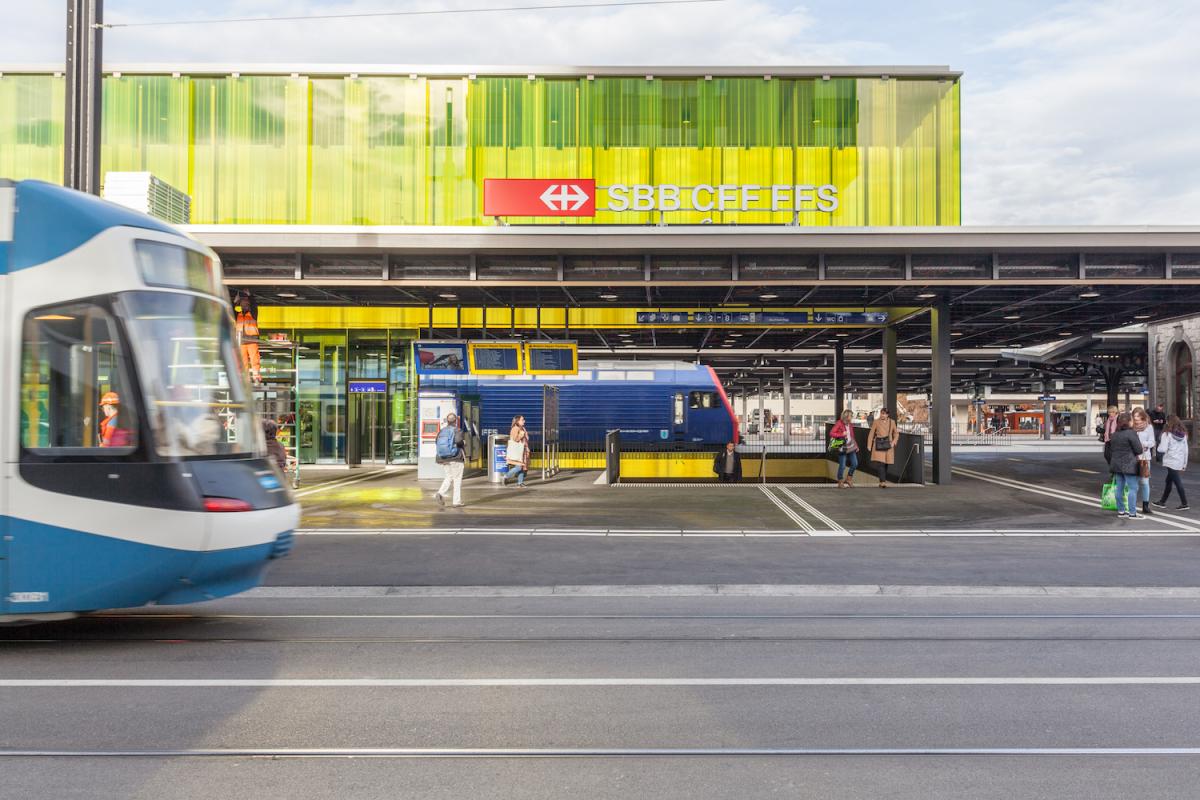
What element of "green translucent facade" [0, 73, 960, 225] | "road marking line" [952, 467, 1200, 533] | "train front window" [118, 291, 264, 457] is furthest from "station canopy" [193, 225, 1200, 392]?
"train front window" [118, 291, 264, 457]

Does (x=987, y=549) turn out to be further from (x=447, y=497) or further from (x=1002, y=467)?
(x=1002, y=467)

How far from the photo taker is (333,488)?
65.4 ft

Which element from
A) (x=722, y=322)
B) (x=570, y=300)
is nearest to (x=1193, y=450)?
(x=722, y=322)

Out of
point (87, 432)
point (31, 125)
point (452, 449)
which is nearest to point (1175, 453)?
point (452, 449)

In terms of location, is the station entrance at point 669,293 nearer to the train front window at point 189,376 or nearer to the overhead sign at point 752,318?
the overhead sign at point 752,318

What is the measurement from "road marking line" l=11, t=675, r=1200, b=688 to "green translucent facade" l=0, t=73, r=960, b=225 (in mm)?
19677

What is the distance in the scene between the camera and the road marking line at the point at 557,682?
19.3ft

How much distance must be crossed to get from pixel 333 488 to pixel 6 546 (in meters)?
13.7

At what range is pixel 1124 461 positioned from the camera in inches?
570

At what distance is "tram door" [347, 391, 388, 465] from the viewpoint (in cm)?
2682

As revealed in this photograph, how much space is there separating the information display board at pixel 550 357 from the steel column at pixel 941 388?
8438 mm

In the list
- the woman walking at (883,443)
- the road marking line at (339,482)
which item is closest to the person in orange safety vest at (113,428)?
the road marking line at (339,482)

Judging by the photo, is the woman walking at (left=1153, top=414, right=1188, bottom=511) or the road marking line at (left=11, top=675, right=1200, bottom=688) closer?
the road marking line at (left=11, top=675, right=1200, bottom=688)

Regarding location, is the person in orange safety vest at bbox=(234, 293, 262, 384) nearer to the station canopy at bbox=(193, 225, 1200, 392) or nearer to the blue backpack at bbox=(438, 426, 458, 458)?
the station canopy at bbox=(193, 225, 1200, 392)
